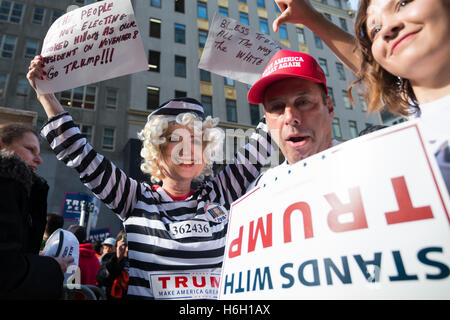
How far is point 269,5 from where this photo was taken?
20.3 metres

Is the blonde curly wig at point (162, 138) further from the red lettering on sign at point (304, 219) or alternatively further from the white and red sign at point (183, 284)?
the red lettering on sign at point (304, 219)

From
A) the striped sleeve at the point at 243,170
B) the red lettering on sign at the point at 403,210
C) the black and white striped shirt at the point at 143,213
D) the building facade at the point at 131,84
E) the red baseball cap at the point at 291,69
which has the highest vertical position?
the building facade at the point at 131,84

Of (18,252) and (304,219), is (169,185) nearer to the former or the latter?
(18,252)

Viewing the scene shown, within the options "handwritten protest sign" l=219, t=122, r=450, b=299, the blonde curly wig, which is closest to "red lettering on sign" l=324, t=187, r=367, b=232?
"handwritten protest sign" l=219, t=122, r=450, b=299

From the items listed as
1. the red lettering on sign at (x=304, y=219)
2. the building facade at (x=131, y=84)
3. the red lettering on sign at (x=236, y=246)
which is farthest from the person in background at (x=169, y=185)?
the building facade at (x=131, y=84)

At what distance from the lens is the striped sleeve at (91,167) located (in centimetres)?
156

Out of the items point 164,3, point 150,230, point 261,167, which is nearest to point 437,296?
point 150,230

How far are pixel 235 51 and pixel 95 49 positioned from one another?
3.54 feet

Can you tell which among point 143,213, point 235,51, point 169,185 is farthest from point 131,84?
point 143,213

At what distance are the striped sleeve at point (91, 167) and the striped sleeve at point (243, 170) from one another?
1.78 ft

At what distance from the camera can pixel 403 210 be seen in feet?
1.81

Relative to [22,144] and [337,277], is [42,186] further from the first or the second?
[337,277]

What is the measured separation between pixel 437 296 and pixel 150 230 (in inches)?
50.7

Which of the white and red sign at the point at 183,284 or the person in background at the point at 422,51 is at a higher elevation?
the person in background at the point at 422,51
